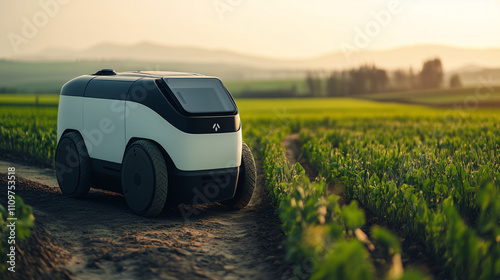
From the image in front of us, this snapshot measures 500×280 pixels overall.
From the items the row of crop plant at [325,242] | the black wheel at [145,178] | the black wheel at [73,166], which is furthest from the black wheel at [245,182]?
the black wheel at [73,166]

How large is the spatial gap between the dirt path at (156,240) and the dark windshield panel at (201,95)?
1.73 metres

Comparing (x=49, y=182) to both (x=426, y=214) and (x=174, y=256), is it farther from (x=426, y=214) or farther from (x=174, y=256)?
(x=426, y=214)

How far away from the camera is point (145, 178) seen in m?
7.54

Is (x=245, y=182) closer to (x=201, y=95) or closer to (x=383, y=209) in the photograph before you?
(x=201, y=95)

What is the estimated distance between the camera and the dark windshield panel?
7523 millimetres

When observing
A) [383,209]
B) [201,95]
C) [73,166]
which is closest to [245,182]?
[201,95]

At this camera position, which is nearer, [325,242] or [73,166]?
[325,242]

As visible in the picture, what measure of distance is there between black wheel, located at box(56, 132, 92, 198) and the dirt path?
26cm

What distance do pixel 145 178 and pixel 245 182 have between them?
66.0 inches

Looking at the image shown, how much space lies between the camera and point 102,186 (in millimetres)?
8828

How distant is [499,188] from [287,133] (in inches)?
704

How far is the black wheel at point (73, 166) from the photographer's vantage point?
29.0 feet

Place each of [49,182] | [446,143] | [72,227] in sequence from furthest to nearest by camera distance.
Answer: [446,143]
[49,182]
[72,227]

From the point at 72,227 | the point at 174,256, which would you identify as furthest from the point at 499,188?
the point at 72,227
